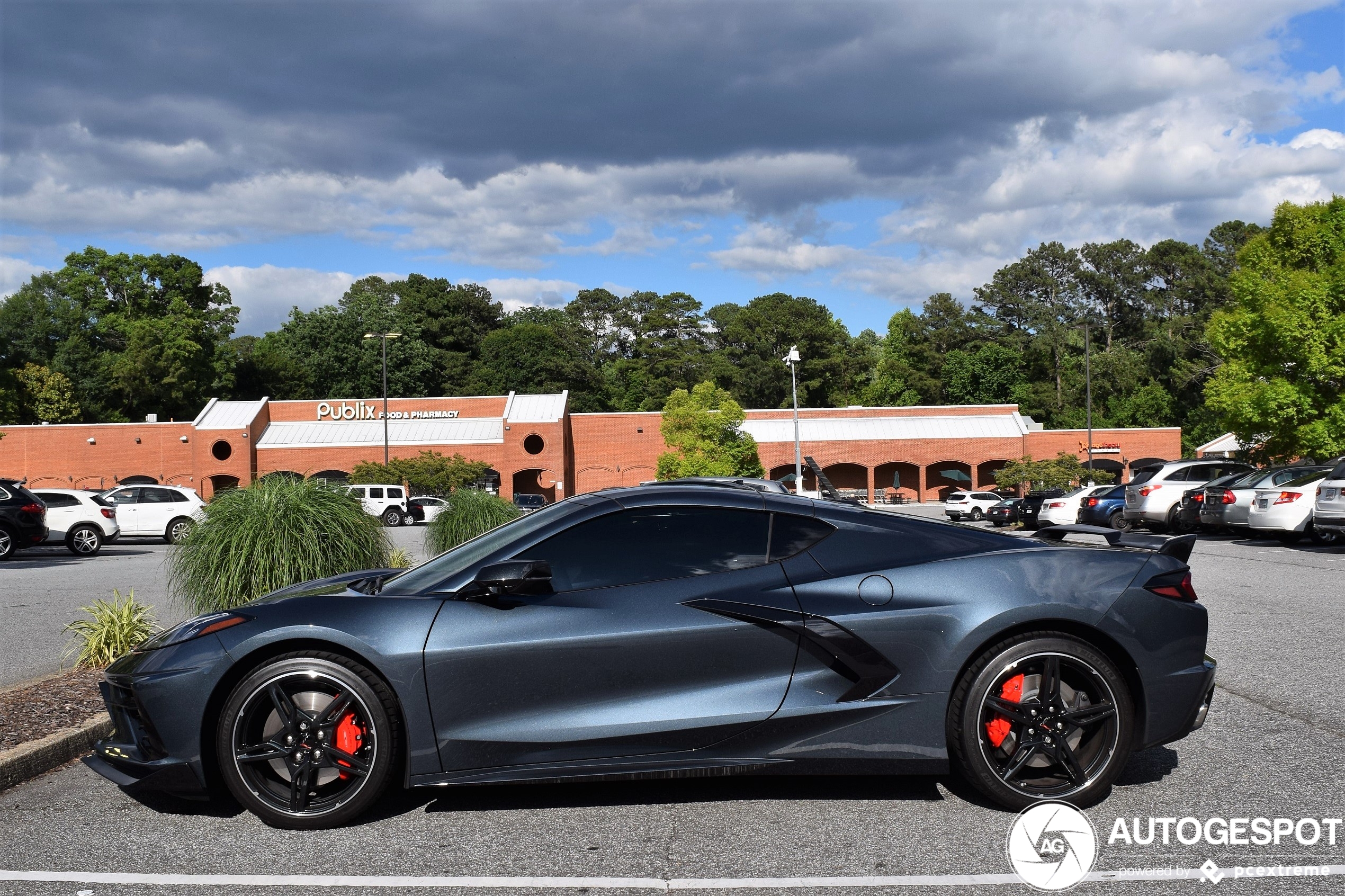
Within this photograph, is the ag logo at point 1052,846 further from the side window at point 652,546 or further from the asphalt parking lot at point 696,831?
the side window at point 652,546

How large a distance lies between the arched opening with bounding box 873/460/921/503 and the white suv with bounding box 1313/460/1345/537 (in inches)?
1830

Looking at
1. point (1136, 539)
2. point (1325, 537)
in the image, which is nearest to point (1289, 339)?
point (1325, 537)

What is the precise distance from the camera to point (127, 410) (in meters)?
74.9

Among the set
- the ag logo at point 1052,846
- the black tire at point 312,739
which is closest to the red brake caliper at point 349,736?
the black tire at point 312,739

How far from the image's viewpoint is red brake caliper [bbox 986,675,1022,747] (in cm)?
422

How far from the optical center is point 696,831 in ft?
13.3

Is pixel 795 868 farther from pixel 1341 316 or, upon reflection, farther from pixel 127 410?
pixel 127 410

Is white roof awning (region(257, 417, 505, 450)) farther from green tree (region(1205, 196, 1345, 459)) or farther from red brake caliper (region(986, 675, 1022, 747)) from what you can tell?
red brake caliper (region(986, 675, 1022, 747))

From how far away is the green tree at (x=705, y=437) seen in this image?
56500 mm

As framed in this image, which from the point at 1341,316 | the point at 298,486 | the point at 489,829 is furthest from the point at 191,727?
the point at 1341,316

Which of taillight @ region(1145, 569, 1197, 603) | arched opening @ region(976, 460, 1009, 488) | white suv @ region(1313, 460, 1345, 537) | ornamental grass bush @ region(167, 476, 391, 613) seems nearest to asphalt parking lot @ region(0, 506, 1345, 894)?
taillight @ region(1145, 569, 1197, 603)

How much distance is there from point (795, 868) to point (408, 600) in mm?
1909

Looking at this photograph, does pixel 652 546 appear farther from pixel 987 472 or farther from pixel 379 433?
pixel 987 472

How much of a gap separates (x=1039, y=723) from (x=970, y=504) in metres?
44.0
